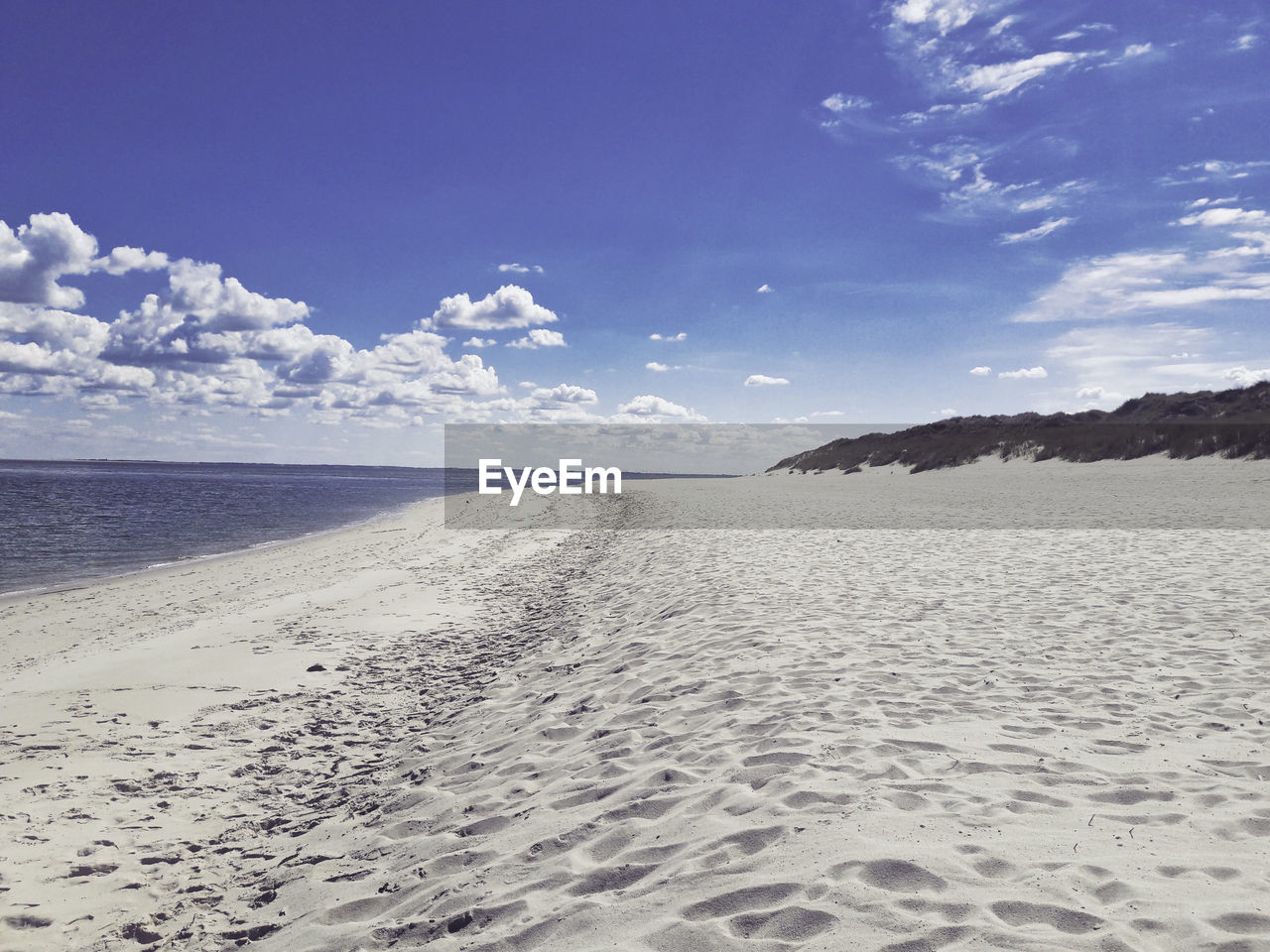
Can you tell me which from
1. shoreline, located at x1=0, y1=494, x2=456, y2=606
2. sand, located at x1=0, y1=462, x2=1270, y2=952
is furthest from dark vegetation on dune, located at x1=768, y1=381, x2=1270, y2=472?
shoreline, located at x1=0, y1=494, x2=456, y2=606

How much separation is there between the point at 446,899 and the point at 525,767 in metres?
1.60

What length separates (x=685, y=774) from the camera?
14.6 feet

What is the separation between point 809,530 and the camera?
18109 mm

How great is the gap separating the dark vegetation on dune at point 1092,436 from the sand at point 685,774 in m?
25.0

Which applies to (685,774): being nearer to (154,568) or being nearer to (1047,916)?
(1047,916)

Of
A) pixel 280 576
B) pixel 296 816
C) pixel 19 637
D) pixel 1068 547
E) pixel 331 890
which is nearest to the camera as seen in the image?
pixel 331 890

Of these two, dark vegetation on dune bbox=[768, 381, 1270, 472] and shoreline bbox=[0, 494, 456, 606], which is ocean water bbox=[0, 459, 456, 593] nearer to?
shoreline bbox=[0, 494, 456, 606]

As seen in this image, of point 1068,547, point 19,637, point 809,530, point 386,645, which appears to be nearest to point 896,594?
point 1068,547

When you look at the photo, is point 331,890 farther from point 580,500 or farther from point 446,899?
point 580,500

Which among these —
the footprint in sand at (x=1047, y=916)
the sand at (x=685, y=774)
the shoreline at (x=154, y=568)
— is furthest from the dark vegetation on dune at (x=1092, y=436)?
the shoreline at (x=154, y=568)

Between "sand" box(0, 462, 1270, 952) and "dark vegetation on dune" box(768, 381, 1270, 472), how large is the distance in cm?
2498

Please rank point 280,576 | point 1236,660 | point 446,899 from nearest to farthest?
point 446,899 < point 1236,660 < point 280,576

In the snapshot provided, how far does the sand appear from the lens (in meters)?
3.04

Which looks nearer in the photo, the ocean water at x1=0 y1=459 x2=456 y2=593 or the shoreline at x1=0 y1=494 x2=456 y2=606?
the shoreline at x1=0 y1=494 x2=456 y2=606
